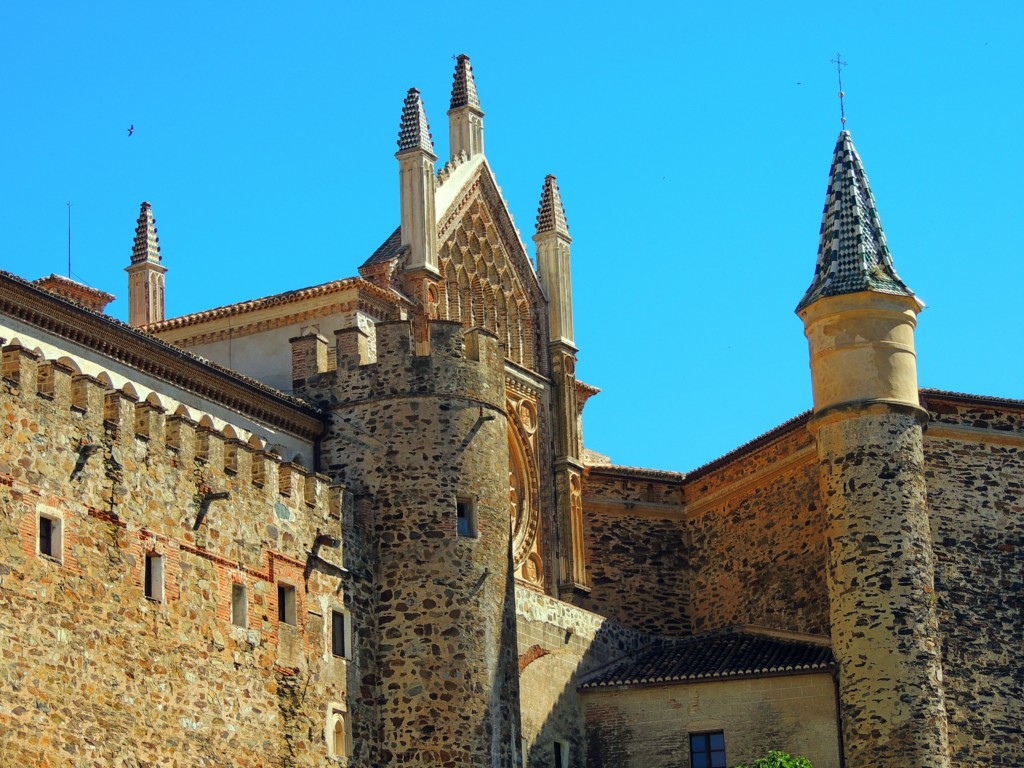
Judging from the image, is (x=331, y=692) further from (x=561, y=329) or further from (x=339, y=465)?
(x=561, y=329)

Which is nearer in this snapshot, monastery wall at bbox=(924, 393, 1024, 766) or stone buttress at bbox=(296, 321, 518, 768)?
stone buttress at bbox=(296, 321, 518, 768)

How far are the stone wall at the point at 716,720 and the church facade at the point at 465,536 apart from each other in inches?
2.1

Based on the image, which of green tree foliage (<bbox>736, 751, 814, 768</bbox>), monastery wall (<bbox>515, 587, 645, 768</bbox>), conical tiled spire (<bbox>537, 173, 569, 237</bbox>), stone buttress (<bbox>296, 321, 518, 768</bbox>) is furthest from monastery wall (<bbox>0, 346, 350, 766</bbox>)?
conical tiled spire (<bbox>537, 173, 569, 237</bbox>)

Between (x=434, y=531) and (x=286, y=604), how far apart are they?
9.86 feet

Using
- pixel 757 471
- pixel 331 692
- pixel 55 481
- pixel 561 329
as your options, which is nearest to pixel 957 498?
pixel 757 471

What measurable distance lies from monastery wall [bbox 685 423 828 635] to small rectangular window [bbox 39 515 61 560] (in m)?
17.6

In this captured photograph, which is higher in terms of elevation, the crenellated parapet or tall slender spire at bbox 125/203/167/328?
tall slender spire at bbox 125/203/167/328

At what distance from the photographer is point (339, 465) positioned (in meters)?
40.1

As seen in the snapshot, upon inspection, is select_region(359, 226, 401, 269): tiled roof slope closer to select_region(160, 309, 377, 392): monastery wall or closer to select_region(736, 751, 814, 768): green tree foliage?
select_region(160, 309, 377, 392): monastery wall

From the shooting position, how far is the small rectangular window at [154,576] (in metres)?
34.2

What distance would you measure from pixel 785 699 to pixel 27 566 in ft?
50.2

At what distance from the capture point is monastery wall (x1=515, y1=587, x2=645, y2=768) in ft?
137

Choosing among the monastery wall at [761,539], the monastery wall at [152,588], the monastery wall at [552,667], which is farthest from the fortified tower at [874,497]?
the monastery wall at [152,588]

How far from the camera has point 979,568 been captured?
148ft
